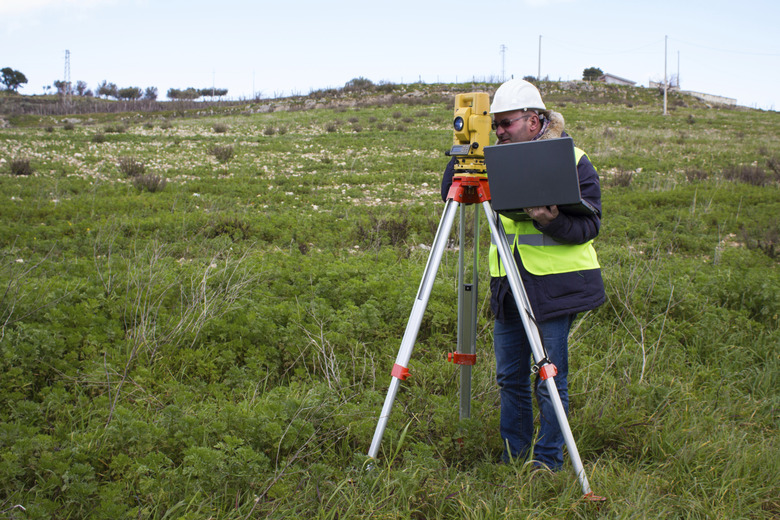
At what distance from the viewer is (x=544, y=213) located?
210 centimetres

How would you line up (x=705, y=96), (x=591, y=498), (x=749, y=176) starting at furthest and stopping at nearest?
(x=705, y=96), (x=749, y=176), (x=591, y=498)

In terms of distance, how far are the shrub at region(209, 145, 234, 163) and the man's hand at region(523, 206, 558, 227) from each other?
11480 mm

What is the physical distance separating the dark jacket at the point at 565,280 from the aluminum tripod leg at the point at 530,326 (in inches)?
4.3

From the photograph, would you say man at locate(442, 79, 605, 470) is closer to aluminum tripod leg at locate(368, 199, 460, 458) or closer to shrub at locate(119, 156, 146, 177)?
aluminum tripod leg at locate(368, 199, 460, 458)

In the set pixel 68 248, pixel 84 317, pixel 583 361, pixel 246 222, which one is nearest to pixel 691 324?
pixel 583 361

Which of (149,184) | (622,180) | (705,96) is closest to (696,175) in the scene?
(622,180)

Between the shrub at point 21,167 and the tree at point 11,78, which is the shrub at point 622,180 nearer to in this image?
the shrub at point 21,167

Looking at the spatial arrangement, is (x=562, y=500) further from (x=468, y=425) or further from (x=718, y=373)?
(x=718, y=373)

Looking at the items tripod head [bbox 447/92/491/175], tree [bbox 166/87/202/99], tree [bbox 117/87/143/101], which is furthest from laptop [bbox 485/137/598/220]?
tree [bbox 117/87/143/101]

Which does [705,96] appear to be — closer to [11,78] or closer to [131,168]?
[131,168]

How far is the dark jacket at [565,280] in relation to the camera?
222 centimetres

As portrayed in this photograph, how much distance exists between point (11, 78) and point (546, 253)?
70.3 metres

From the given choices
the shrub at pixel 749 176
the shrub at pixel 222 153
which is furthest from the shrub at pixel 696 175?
the shrub at pixel 222 153

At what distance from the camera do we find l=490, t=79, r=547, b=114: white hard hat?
7.61 feet
